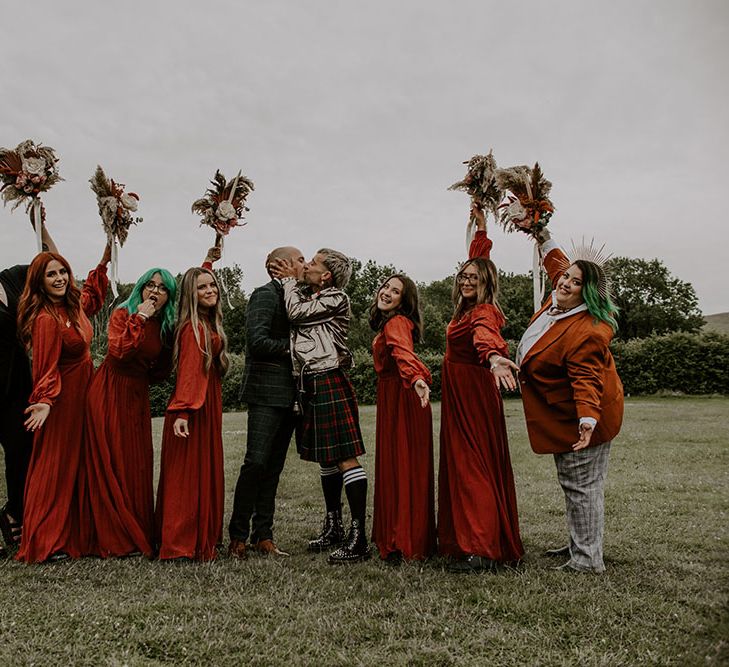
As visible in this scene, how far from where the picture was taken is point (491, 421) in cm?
519

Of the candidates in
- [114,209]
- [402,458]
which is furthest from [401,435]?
[114,209]

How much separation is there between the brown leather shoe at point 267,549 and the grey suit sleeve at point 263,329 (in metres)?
1.64

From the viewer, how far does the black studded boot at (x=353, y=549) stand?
5.16 m

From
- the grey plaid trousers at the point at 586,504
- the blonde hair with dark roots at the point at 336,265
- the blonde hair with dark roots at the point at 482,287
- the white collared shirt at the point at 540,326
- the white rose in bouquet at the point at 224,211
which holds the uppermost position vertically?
the white rose in bouquet at the point at 224,211

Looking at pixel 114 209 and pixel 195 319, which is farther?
pixel 114 209

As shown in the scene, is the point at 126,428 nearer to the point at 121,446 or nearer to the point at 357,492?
the point at 121,446

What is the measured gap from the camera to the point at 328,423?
5406 mm

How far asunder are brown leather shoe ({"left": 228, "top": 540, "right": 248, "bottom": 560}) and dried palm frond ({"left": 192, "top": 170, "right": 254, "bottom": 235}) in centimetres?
284

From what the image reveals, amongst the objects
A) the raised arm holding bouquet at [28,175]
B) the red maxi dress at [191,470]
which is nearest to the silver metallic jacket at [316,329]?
the red maxi dress at [191,470]

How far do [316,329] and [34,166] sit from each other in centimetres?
297

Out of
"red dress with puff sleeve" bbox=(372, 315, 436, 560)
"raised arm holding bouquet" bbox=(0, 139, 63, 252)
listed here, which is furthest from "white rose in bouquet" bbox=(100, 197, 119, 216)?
"red dress with puff sleeve" bbox=(372, 315, 436, 560)

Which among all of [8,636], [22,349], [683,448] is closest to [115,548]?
[8,636]

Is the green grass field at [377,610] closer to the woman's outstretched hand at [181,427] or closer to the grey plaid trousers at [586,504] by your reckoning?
the grey plaid trousers at [586,504]

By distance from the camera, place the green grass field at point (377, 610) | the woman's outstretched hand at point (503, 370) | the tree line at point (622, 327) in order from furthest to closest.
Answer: the tree line at point (622, 327)
the woman's outstretched hand at point (503, 370)
the green grass field at point (377, 610)
